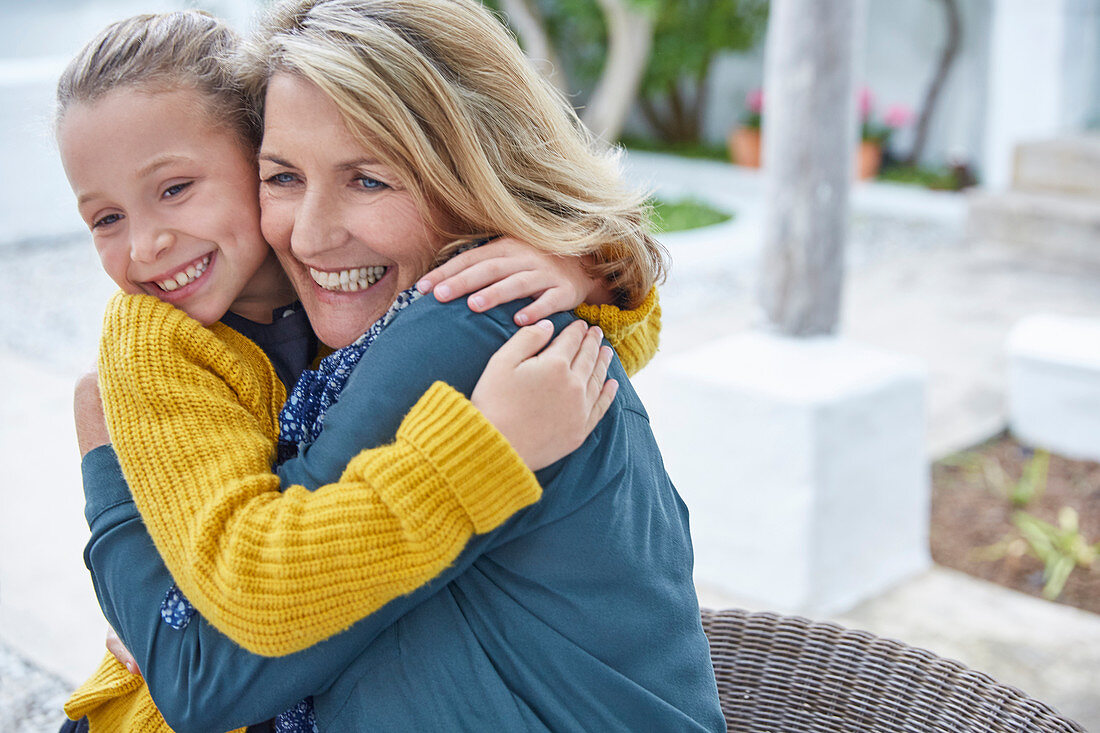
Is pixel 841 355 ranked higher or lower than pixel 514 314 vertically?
lower

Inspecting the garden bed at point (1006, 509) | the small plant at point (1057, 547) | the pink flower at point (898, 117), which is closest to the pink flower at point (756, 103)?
the pink flower at point (898, 117)

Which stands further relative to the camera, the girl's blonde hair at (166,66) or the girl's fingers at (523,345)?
the girl's blonde hair at (166,66)

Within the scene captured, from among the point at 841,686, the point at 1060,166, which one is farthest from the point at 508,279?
the point at 1060,166

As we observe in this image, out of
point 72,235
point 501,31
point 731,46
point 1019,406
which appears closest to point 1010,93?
point 731,46

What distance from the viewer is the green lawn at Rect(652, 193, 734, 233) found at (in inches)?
338

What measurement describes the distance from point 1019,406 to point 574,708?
385cm

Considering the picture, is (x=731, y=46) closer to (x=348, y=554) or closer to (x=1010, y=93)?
(x=1010, y=93)

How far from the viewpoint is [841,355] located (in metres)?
3.49

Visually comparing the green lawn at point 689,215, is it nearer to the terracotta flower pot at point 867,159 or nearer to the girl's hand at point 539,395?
the terracotta flower pot at point 867,159

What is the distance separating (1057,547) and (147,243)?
330cm

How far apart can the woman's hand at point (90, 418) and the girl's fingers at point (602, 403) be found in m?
0.57

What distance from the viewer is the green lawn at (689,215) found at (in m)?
8.58

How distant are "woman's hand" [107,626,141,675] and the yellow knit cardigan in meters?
0.34

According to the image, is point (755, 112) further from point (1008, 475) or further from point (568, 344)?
point (568, 344)
